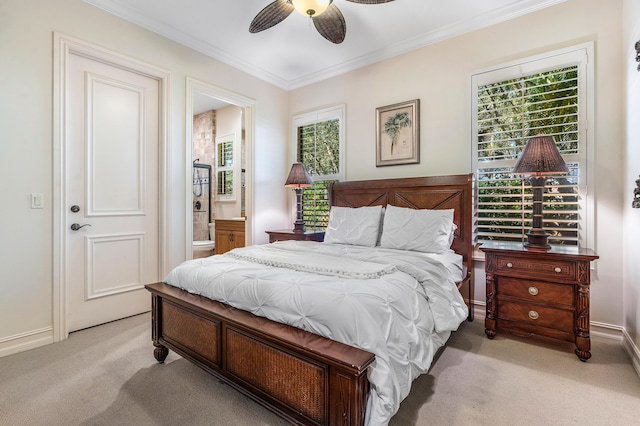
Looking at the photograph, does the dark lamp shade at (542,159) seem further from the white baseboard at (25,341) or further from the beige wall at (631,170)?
the white baseboard at (25,341)

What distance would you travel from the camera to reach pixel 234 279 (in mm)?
1809

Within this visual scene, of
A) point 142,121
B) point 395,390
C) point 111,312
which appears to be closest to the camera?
point 395,390

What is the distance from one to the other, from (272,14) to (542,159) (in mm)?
2394

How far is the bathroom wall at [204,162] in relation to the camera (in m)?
5.80

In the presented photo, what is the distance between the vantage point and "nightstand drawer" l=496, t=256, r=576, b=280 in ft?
7.34

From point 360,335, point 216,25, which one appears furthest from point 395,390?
point 216,25

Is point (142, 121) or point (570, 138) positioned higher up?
point (142, 121)

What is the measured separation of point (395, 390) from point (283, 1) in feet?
8.82

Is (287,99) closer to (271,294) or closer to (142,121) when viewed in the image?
(142,121)

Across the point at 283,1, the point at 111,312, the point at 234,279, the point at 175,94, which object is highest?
the point at 283,1

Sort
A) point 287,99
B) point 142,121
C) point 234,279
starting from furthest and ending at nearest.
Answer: point 287,99, point 142,121, point 234,279

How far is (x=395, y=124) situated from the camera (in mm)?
3598

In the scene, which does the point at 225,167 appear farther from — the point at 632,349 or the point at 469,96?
the point at 632,349

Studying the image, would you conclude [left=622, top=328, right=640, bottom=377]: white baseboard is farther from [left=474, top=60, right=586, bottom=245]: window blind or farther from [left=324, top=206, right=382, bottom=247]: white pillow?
[left=324, top=206, right=382, bottom=247]: white pillow
